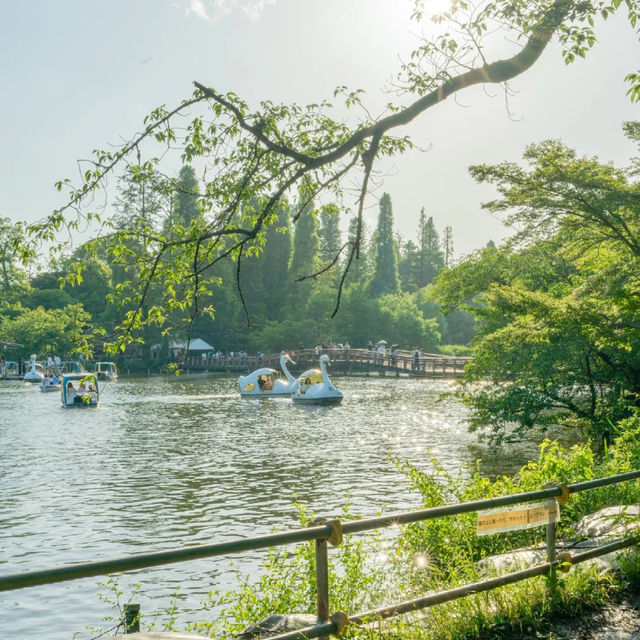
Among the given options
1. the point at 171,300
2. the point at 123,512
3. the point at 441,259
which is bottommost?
the point at 123,512

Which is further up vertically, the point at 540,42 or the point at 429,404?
the point at 540,42

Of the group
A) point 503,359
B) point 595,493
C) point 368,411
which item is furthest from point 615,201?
point 368,411

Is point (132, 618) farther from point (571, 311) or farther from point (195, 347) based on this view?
point (195, 347)

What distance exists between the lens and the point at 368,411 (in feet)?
126

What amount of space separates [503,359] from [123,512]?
11.3m

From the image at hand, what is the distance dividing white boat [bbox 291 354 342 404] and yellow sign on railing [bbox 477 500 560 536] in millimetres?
36307

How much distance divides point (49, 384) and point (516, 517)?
5653 centimetres

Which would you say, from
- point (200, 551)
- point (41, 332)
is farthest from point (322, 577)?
point (41, 332)

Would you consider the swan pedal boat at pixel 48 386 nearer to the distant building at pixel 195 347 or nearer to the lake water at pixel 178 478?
the lake water at pixel 178 478

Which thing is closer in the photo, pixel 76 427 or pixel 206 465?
pixel 206 465

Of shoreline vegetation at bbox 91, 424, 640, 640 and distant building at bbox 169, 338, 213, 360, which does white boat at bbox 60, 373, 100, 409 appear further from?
distant building at bbox 169, 338, 213, 360

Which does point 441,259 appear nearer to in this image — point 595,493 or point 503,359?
→ point 503,359

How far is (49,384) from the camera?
57.4 meters

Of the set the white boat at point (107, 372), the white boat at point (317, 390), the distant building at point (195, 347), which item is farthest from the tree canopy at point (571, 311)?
the distant building at point (195, 347)
